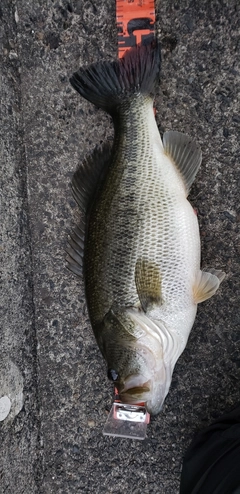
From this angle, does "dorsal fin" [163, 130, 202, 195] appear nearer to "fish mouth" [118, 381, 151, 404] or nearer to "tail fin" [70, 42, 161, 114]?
"tail fin" [70, 42, 161, 114]

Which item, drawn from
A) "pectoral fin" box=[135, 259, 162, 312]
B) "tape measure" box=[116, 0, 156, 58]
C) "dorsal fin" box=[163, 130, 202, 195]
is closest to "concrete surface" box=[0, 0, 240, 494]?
"tape measure" box=[116, 0, 156, 58]

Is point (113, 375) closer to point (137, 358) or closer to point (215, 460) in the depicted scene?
point (137, 358)

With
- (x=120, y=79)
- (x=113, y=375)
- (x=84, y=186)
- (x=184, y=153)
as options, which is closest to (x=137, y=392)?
(x=113, y=375)

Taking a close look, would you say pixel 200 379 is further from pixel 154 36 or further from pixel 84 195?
pixel 154 36

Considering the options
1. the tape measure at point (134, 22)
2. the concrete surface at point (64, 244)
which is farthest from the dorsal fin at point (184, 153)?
the tape measure at point (134, 22)

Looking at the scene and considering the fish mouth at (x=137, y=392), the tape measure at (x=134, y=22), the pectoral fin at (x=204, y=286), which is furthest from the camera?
the tape measure at (x=134, y=22)

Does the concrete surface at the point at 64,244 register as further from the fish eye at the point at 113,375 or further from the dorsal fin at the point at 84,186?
the fish eye at the point at 113,375

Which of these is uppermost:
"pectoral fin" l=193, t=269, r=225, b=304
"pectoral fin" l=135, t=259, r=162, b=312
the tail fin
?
the tail fin
